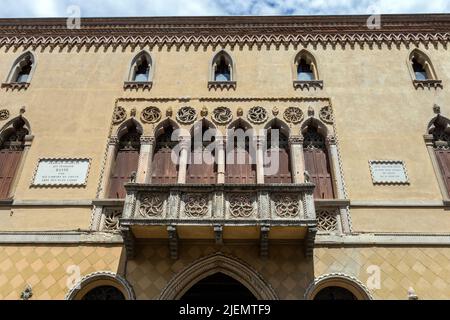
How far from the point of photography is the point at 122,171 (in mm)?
12016

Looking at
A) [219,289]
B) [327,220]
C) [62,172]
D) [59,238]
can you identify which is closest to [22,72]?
[62,172]

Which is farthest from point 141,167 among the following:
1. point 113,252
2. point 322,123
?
point 322,123

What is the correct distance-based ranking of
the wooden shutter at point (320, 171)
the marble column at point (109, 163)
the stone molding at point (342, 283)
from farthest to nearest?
→ the wooden shutter at point (320, 171)
the marble column at point (109, 163)
the stone molding at point (342, 283)

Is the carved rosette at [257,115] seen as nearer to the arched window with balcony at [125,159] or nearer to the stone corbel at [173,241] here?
the arched window with balcony at [125,159]

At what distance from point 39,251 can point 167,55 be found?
7439mm

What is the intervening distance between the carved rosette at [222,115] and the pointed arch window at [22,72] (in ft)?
20.4

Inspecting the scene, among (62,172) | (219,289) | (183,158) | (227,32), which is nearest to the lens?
(219,289)

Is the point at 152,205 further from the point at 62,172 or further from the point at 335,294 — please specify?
the point at 335,294

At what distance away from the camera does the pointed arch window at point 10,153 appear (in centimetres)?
1178

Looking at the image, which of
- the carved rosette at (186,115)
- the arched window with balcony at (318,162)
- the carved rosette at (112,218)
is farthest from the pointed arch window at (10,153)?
the arched window with balcony at (318,162)

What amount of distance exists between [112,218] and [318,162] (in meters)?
5.86

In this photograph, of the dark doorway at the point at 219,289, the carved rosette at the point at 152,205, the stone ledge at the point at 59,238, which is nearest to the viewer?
the carved rosette at the point at 152,205

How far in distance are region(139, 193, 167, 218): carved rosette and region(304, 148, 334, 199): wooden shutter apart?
417 cm
